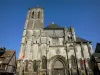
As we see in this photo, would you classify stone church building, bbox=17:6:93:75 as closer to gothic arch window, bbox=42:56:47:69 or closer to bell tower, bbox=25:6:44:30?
gothic arch window, bbox=42:56:47:69

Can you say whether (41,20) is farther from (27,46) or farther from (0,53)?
(0,53)

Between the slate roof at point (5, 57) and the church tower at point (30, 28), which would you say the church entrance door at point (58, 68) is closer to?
the church tower at point (30, 28)

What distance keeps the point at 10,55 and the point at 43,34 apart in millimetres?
10069

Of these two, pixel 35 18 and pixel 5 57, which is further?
pixel 35 18

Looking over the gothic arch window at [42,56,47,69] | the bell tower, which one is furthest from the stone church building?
the bell tower

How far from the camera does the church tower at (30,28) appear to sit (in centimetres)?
2312

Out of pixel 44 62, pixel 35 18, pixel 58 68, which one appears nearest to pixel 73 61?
pixel 58 68

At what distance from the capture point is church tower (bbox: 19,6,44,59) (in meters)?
23.1

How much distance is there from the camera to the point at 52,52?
23.5 meters

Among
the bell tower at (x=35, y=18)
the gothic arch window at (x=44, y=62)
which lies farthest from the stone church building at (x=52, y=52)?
the bell tower at (x=35, y=18)

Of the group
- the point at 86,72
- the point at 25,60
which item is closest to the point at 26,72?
the point at 25,60

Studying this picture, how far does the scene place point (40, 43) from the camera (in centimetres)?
2422

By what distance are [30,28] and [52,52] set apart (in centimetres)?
876

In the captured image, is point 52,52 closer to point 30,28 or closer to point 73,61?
point 73,61
